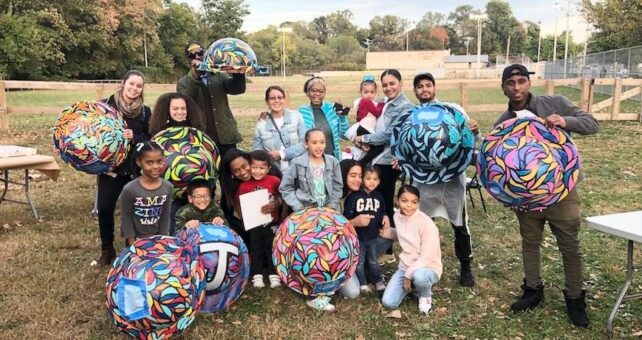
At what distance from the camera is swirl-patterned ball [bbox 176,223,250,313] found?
4219mm

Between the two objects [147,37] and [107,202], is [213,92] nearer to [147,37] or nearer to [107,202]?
[107,202]

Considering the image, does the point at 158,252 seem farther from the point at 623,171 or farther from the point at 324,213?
the point at 623,171

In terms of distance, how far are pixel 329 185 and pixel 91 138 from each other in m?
2.29

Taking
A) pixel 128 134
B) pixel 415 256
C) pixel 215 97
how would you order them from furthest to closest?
pixel 215 97, pixel 128 134, pixel 415 256

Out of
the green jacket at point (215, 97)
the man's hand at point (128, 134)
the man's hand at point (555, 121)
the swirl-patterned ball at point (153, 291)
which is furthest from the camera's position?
the green jacket at point (215, 97)

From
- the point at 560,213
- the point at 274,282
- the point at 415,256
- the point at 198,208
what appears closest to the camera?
the point at 560,213

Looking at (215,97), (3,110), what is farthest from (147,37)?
(215,97)

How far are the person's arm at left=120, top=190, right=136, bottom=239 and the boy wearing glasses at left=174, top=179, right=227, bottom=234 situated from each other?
0.39 metres

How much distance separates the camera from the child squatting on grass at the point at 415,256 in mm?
4480

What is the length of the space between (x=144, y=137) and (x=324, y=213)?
2314 millimetres

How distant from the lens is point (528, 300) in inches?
175

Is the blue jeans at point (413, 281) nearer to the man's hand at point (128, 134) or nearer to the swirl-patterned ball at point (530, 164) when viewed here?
the swirl-patterned ball at point (530, 164)

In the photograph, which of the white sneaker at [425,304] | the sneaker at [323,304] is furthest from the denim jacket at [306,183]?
the white sneaker at [425,304]

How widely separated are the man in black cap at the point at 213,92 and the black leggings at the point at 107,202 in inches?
41.7
